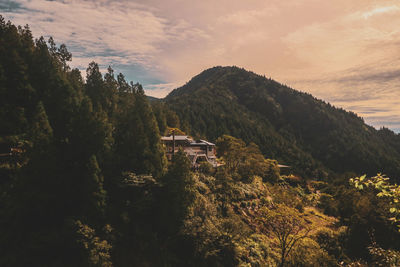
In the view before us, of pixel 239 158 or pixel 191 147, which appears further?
pixel 191 147

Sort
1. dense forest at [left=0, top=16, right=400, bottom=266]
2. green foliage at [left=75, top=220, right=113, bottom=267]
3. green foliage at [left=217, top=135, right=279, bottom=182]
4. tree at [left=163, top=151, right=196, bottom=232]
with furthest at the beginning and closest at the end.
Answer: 1. green foliage at [left=217, top=135, right=279, bottom=182]
2. tree at [left=163, top=151, right=196, bottom=232]
3. dense forest at [left=0, top=16, right=400, bottom=266]
4. green foliage at [left=75, top=220, right=113, bottom=267]

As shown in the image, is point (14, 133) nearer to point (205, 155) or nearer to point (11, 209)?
point (11, 209)

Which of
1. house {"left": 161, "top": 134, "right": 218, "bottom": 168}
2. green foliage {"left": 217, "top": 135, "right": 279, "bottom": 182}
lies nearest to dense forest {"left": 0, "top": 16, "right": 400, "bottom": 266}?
green foliage {"left": 217, "top": 135, "right": 279, "bottom": 182}

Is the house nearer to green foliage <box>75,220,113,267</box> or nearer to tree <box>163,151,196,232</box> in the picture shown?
tree <box>163,151,196,232</box>

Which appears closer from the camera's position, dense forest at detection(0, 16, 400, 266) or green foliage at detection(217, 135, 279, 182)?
dense forest at detection(0, 16, 400, 266)

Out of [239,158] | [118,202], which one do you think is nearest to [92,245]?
[118,202]

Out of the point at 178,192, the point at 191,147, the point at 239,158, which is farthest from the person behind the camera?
the point at 191,147

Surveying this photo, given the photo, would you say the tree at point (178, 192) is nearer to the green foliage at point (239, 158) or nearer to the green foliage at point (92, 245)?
the green foliage at point (92, 245)

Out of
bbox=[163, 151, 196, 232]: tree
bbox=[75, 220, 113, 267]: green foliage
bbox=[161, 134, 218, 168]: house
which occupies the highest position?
bbox=[161, 134, 218, 168]: house

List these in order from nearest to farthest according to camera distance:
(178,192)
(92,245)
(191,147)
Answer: (92,245) → (178,192) → (191,147)

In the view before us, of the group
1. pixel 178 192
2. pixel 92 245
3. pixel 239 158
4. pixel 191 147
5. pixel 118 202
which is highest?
pixel 191 147

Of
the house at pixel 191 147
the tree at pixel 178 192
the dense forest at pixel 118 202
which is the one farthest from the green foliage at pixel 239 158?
the tree at pixel 178 192

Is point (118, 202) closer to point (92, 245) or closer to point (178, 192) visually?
point (92, 245)

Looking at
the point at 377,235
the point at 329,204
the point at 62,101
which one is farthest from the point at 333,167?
the point at 62,101
